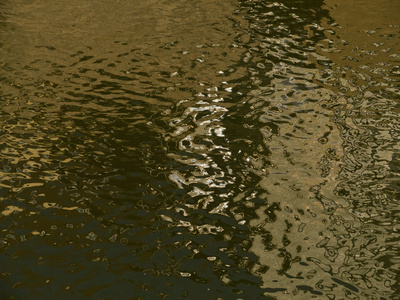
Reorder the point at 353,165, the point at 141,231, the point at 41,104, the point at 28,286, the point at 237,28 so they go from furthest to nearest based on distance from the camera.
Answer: the point at 237,28 → the point at 41,104 → the point at 353,165 → the point at 141,231 → the point at 28,286

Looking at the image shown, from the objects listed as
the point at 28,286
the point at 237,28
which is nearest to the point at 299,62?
the point at 237,28

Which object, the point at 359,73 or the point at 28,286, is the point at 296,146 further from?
the point at 28,286

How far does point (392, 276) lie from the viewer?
135 inches

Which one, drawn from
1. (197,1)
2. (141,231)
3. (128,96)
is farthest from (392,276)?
(197,1)

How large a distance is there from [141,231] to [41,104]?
7.58 ft

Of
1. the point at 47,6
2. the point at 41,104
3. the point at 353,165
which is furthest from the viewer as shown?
the point at 47,6

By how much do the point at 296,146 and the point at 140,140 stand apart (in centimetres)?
137

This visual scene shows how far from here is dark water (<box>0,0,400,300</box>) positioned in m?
3.43

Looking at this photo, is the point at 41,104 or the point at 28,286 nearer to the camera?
the point at 28,286

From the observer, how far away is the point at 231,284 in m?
3.31

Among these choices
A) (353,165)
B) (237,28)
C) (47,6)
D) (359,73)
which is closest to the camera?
(353,165)

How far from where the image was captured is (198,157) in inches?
185

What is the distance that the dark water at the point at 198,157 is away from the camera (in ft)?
11.3

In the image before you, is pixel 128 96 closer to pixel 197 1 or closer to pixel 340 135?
pixel 340 135
